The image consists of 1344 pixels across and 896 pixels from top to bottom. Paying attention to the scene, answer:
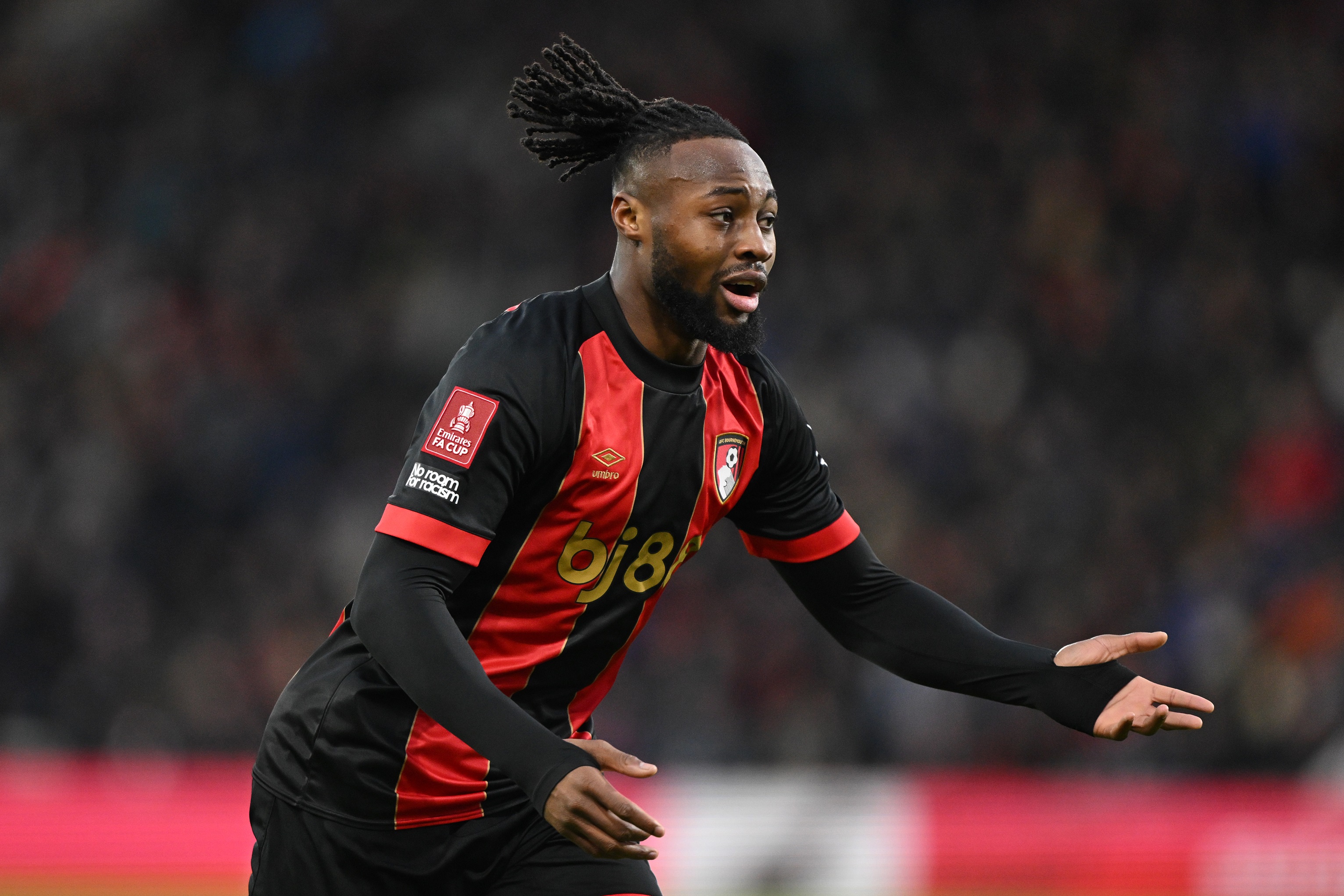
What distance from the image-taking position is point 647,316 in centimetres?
338

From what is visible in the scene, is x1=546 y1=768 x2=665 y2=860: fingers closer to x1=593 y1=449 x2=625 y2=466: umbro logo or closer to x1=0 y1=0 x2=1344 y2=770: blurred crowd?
x1=593 y1=449 x2=625 y2=466: umbro logo

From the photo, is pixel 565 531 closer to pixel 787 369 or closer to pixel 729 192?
pixel 729 192

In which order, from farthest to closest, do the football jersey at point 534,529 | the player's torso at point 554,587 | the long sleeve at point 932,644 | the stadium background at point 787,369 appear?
1. the stadium background at point 787,369
2. the long sleeve at point 932,644
3. the player's torso at point 554,587
4. the football jersey at point 534,529

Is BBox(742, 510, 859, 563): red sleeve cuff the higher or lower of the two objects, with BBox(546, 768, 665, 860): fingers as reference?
higher

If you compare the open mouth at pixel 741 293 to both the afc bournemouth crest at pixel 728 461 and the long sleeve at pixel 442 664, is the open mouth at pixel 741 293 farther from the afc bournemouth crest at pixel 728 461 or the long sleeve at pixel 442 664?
the long sleeve at pixel 442 664

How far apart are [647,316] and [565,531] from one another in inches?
20.5

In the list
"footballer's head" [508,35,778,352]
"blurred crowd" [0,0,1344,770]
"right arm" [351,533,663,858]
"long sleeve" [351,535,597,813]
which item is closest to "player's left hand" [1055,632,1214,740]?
"footballer's head" [508,35,778,352]

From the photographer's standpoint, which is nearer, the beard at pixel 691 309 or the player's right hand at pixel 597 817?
the player's right hand at pixel 597 817

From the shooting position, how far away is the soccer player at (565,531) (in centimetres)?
305

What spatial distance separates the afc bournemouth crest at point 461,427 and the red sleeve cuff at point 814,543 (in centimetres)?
96

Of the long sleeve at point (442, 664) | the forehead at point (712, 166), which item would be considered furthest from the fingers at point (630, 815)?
the forehead at point (712, 166)

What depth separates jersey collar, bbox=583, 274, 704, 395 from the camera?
10.9 ft

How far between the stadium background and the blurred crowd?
0.11 feet

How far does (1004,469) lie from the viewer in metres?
11.4
